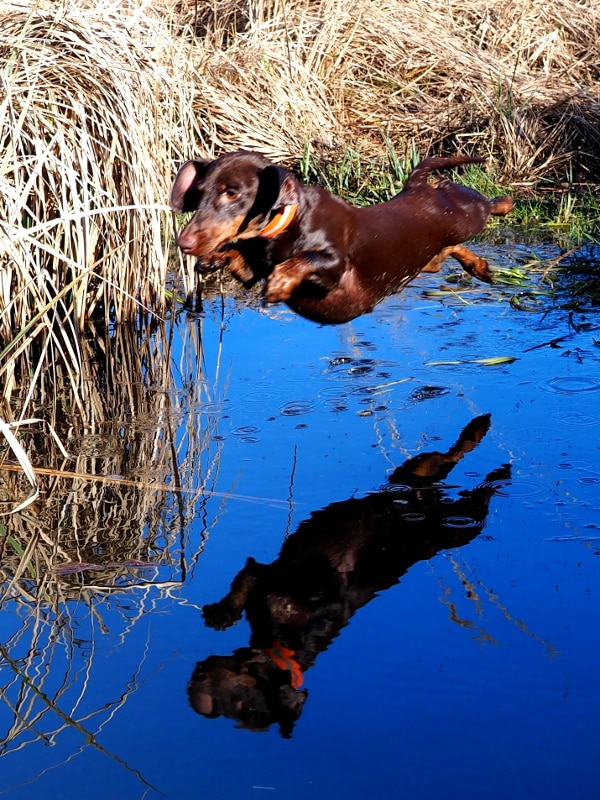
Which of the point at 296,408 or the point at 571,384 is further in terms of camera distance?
the point at 571,384

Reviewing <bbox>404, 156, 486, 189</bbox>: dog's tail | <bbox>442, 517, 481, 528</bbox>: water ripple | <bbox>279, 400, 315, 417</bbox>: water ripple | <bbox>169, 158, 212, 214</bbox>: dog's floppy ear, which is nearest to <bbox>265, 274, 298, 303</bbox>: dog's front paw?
<bbox>169, 158, 212, 214</bbox>: dog's floppy ear

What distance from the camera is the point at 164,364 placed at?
5.69 meters

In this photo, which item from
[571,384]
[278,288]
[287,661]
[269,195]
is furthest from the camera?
[571,384]

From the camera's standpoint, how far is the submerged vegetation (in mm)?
5312

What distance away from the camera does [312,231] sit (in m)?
4.34

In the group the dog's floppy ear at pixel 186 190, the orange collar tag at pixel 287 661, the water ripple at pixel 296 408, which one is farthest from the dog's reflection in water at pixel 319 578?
the dog's floppy ear at pixel 186 190

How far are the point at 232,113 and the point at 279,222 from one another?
207 inches

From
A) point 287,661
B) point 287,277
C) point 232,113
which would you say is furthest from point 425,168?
point 232,113

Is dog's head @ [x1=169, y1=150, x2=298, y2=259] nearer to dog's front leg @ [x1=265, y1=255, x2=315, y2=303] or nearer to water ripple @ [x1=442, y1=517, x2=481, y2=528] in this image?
dog's front leg @ [x1=265, y1=255, x2=315, y2=303]

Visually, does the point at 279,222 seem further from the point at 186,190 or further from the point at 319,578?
the point at 319,578

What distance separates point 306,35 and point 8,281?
5408 millimetres

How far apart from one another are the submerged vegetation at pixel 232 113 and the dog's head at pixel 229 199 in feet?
3.57

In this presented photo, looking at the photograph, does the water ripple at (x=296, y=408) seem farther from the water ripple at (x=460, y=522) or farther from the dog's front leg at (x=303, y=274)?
the water ripple at (x=460, y=522)

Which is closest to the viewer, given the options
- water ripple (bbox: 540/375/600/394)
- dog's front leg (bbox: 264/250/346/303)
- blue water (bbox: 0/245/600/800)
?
blue water (bbox: 0/245/600/800)
